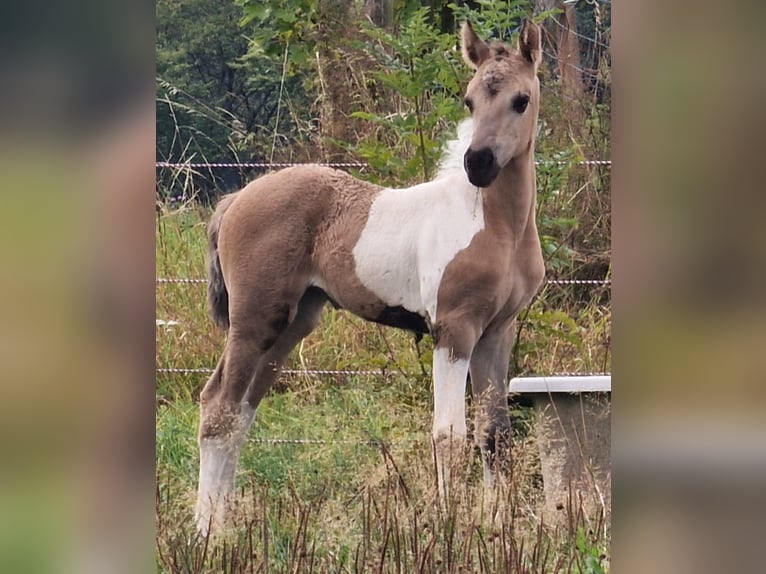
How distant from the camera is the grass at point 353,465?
2.80 m

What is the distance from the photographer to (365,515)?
288cm

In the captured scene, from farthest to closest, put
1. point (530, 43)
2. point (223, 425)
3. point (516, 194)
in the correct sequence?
1. point (223, 425)
2. point (516, 194)
3. point (530, 43)

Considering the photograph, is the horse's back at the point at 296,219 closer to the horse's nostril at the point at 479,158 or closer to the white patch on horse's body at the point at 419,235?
the white patch on horse's body at the point at 419,235

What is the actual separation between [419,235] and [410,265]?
0.09 meters

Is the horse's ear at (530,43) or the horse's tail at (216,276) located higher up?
the horse's ear at (530,43)

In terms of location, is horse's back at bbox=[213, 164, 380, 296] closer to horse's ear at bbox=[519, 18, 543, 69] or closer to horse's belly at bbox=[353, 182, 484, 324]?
horse's belly at bbox=[353, 182, 484, 324]

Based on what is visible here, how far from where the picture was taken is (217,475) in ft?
9.79

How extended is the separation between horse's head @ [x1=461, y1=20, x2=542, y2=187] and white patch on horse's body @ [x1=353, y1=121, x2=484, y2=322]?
0.24 feet

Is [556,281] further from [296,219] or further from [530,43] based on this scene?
[296,219]

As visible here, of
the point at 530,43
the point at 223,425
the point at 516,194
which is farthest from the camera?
the point at 223,425

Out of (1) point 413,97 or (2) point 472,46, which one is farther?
(1) point 413,97

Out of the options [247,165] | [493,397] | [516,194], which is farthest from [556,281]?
[247,165]

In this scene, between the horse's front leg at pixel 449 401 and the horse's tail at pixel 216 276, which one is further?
the horse's tail at pixel 216 276

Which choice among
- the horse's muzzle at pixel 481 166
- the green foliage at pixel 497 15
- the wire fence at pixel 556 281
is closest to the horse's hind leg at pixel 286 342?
the wire fence at pixel 556 281
